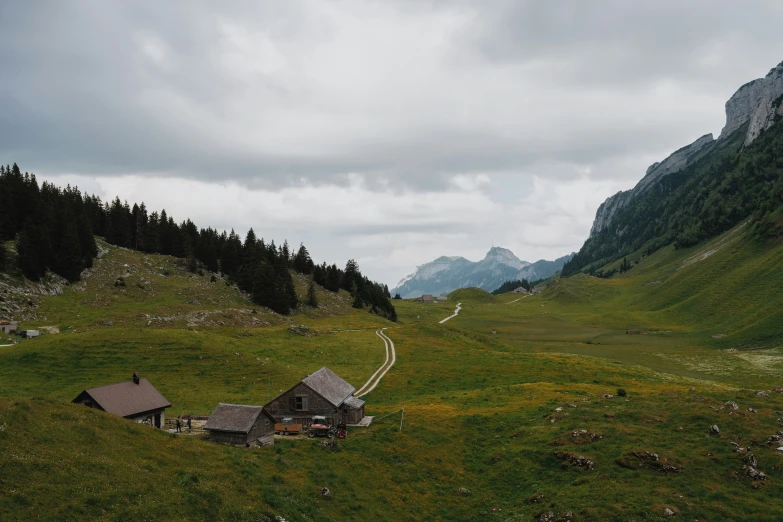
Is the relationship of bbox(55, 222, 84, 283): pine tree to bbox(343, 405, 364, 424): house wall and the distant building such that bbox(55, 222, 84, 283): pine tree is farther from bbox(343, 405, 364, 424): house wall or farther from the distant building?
bbox(343, 405, 364, 424): house wall

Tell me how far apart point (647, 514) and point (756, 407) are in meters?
25.0

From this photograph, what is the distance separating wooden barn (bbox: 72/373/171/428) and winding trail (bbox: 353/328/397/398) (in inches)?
1008

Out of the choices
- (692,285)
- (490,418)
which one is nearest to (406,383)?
(490,418)

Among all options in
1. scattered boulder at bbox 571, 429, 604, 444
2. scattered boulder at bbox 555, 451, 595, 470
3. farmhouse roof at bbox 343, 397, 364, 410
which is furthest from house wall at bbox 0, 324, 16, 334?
scattered boulder at bbox 571, 429, 604, 444

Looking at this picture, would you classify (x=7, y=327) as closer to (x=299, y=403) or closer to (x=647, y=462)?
(x=299, y=403)

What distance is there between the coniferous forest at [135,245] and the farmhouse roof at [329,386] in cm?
7240

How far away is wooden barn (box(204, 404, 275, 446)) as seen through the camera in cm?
4081

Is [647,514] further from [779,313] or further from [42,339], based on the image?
[779,313]

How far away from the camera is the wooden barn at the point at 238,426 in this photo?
4081 centimetres

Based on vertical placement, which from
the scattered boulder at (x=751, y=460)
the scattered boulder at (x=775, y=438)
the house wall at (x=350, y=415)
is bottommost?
the scattered boulder at (x=751, y=460)

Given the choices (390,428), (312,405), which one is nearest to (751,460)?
(390,428)

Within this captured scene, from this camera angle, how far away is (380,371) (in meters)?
76.6

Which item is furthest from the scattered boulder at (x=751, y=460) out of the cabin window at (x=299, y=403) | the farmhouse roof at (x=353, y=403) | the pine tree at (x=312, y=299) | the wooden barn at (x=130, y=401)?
the pine tree at (x=312, y=299)

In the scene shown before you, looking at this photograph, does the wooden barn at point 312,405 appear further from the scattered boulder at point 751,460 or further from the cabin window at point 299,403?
the scattered boulder at point 751,460
